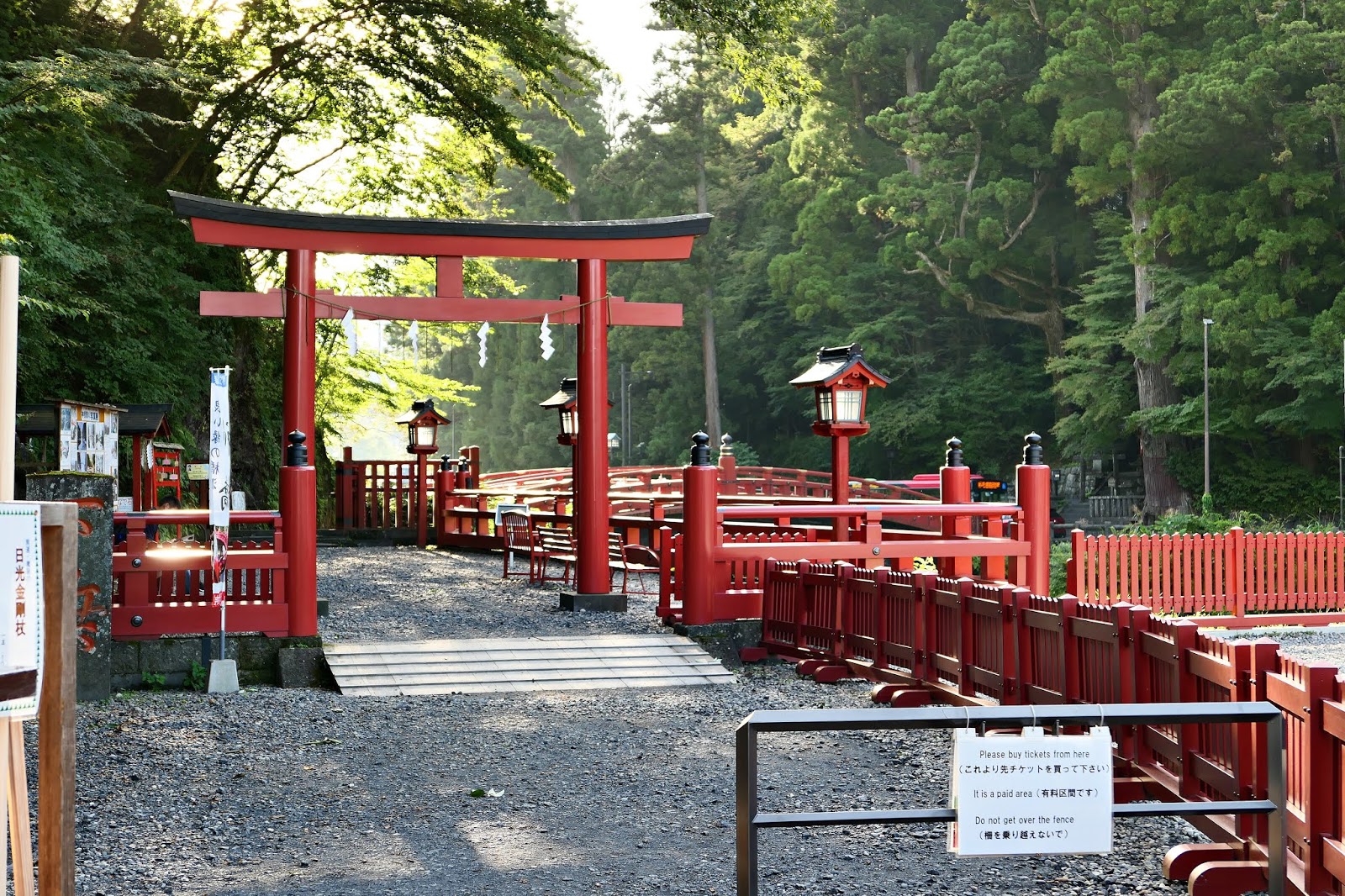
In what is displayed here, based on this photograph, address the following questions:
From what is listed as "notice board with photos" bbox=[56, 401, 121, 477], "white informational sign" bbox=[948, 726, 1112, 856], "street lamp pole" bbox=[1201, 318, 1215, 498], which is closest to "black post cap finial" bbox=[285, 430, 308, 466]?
"notice board with photos" bbox=[56, 401, 121, 477]

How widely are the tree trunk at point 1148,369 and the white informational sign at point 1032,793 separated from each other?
1190 inches

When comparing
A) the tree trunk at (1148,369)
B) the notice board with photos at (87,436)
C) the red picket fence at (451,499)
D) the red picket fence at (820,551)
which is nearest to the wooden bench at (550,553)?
the red picket fence at (451,499)

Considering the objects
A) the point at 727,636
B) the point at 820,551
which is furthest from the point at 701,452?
the point at 727,636

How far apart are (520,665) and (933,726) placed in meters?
6.90

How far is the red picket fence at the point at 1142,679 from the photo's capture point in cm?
446

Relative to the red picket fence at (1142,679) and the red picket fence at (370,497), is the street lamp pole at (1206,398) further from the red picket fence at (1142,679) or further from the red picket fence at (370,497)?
the red picket fence at (1142,679)

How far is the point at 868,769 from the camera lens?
712 cm

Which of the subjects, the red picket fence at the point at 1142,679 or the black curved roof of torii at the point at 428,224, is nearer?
the red picket fence at the point at 1142,679

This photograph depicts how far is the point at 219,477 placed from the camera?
32.2ft

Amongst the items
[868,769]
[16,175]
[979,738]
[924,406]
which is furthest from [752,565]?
[924,406]

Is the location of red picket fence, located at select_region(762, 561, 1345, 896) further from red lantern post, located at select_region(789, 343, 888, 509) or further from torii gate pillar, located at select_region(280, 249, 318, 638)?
torii gate pillar, located at select_region(280, 249, 318, 638)

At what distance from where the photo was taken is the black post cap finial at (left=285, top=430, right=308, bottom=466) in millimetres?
10594

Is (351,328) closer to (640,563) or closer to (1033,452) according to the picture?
(640,563)

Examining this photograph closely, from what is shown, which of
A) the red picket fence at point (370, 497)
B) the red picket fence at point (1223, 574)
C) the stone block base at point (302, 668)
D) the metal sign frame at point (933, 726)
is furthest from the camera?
the red picket fence at point (370, 497)
